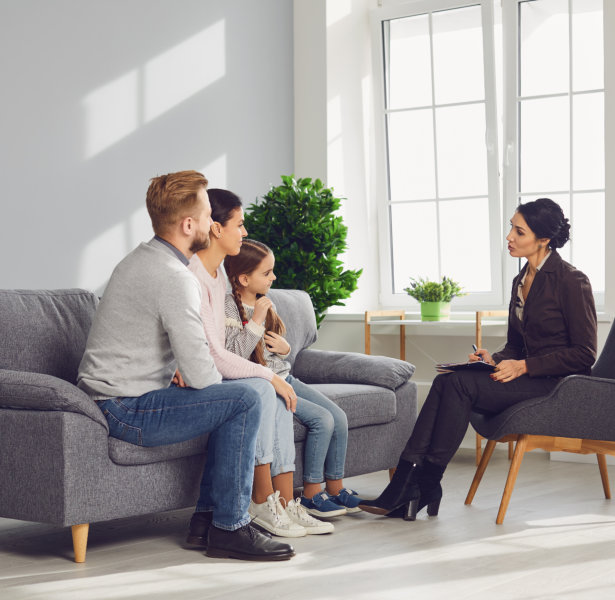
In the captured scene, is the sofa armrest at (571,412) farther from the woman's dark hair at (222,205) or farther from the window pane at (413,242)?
the window pane at (413,242)

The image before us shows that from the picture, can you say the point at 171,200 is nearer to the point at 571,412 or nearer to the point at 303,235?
the point at 571,412

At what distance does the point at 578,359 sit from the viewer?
Result: 3461 millimetres

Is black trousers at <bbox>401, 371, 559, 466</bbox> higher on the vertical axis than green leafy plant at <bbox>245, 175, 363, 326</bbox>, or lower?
lower

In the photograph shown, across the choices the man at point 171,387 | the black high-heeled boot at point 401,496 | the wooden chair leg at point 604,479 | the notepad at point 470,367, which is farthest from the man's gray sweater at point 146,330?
the wooden chair leg at point 604,479

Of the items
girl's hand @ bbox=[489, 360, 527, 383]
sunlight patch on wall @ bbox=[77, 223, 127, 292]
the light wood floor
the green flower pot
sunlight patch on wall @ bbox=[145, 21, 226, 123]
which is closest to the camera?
the light wood floor

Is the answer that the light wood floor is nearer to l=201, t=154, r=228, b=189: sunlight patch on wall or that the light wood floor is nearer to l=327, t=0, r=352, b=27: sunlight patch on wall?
l=201, t=154, r=228, b=189: sunlight patch on wall

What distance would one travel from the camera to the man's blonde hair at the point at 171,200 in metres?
2.84

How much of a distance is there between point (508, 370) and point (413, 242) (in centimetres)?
252

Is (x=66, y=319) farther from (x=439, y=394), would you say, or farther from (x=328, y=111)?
(x=328, y=111)

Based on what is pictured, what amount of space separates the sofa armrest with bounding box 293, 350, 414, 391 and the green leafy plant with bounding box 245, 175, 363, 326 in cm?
73

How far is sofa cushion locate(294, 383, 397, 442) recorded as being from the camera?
3652 mm

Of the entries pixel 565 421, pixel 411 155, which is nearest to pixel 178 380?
pixel 565 421

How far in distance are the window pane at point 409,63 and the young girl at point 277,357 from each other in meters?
2.81

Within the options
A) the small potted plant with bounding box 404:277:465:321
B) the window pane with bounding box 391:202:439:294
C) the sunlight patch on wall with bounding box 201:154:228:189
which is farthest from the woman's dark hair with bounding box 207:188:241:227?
the window pane with bounding box 391:202:439:294
